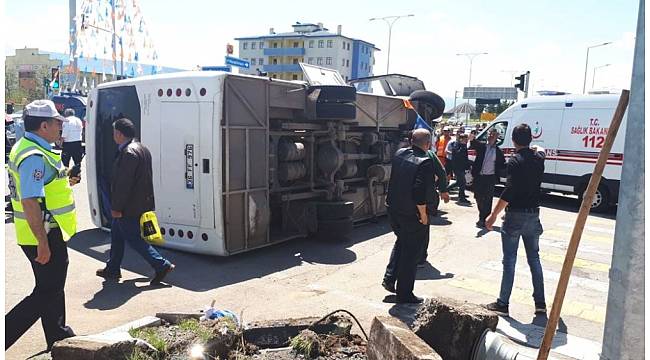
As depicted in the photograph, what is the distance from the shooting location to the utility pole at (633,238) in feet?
8.15

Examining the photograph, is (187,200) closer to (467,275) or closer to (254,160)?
(254,160)

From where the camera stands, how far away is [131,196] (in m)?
5.77

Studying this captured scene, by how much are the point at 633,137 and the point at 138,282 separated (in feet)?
17.0

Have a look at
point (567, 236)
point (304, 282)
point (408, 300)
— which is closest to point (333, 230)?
point (304, 282)

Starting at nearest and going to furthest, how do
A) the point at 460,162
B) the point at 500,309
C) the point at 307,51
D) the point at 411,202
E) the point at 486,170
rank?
the point at 411,202, the point at 500,309, the point at 486,170, the point at 460,162, the point at 307,51

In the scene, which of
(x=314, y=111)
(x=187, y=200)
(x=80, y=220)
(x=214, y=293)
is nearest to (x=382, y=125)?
(x=314, y=111)

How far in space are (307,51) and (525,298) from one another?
82.0 metres

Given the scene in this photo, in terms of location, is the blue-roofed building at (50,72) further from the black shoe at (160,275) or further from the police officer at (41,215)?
the police officer at (41,215)

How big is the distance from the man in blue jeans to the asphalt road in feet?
1.46

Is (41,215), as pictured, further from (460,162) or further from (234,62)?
(234,62)

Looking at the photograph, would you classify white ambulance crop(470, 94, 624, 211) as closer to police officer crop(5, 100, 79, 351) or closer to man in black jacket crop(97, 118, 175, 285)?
man in black jacket crop(97, 118, 175, 285)

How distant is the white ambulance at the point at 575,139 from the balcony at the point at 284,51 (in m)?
74.1

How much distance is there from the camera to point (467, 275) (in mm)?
Result: 6699

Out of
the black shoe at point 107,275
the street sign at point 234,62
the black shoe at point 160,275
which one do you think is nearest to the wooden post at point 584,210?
the black shoe at point 160,275
